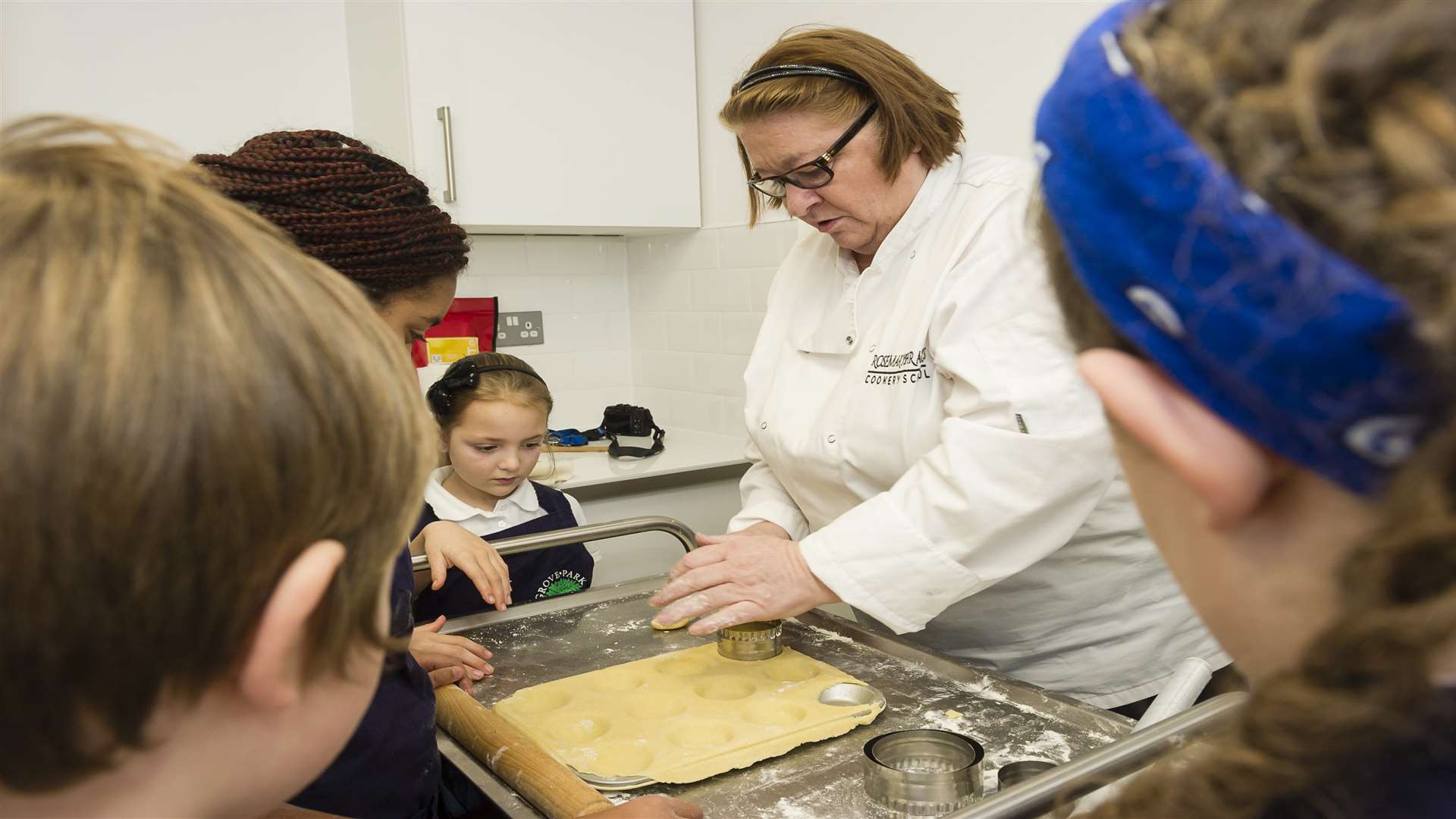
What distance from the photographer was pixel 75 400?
1.23 feet

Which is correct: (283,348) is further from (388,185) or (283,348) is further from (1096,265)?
(388,185)

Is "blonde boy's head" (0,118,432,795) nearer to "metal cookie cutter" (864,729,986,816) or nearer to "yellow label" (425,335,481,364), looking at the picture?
"metal cookie cutter" (864,729,986,816)

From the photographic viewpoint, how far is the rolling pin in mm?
885

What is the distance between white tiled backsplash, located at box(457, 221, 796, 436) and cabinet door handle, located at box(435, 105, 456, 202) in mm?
382

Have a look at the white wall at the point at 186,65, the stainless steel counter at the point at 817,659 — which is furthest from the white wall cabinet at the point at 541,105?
the stainless steel counter at the point at 817,659

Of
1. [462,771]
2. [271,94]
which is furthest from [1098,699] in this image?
[271,94]

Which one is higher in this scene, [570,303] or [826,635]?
[570,303]

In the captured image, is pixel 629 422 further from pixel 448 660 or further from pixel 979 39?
pixel 448 660

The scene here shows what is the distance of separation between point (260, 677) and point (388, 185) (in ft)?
2.42

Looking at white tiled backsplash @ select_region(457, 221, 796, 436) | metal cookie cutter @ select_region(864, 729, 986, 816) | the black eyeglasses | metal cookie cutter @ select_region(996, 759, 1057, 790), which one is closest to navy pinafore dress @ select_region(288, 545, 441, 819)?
metal cookie cutter @ select_region(864, 729, 986, 816)

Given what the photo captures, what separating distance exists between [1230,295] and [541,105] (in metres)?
2.64

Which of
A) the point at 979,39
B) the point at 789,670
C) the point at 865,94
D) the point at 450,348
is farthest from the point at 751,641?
the point at 450,348

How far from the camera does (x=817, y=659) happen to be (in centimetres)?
129

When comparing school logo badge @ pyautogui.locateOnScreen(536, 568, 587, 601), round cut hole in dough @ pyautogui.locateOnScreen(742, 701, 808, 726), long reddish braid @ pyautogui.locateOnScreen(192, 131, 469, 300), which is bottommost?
school logo badge @ pyautogui.locateOnScreen(536, 568, 587, 601)
